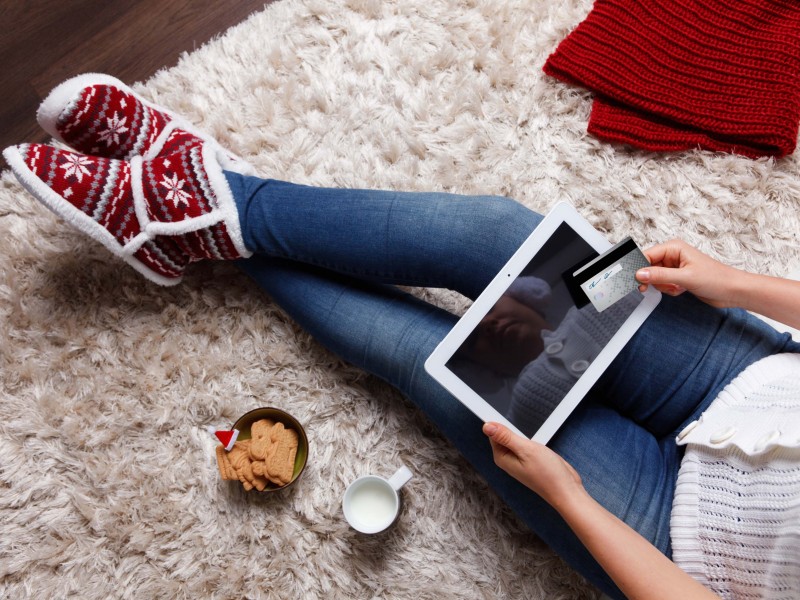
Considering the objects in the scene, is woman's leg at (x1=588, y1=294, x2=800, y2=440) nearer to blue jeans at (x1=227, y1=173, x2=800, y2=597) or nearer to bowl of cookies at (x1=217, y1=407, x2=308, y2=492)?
blue jeans at (x1=227, y1=173, x2=800, y2=597)

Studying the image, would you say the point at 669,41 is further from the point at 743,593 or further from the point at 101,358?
the point at 101,358

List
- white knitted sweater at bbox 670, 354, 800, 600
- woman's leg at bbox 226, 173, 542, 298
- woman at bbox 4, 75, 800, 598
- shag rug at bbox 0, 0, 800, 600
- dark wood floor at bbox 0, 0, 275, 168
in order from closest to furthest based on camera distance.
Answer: white knitted sweater at bbox 670, 354, 800, 600 < woman at bbox 4, 75, 800, 598 < woman's leg at bbox 226, 173, 542, 298 < shag rug at bbox 0, 0, 800, 600 < dark wood floor at bbox 0, 0, 275, 168

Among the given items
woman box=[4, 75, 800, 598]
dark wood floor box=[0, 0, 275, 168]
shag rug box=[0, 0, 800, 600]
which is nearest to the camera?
woman box=[4, 75, 800, 598]

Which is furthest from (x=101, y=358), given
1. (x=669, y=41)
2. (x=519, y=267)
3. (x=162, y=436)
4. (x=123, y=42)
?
(x=669, y=41)

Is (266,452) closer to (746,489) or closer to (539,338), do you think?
(539,338)

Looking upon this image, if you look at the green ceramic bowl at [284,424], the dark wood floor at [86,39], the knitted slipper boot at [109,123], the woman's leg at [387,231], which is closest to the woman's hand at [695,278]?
the woman's leg at [387,231]

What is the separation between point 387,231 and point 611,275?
0.30 meters

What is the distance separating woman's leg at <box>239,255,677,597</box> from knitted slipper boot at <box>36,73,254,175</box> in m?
0.24

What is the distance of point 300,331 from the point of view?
3.13 feet

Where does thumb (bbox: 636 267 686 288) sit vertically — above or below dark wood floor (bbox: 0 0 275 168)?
above

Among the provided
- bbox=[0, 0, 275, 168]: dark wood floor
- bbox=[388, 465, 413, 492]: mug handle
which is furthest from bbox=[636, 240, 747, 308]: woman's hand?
bbox=[0, 0, 275, 168]: dark wood floor

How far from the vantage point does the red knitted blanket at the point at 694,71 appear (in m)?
0.94

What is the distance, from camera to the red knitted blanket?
0.94m

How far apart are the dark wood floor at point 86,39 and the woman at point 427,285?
0.39 ft
